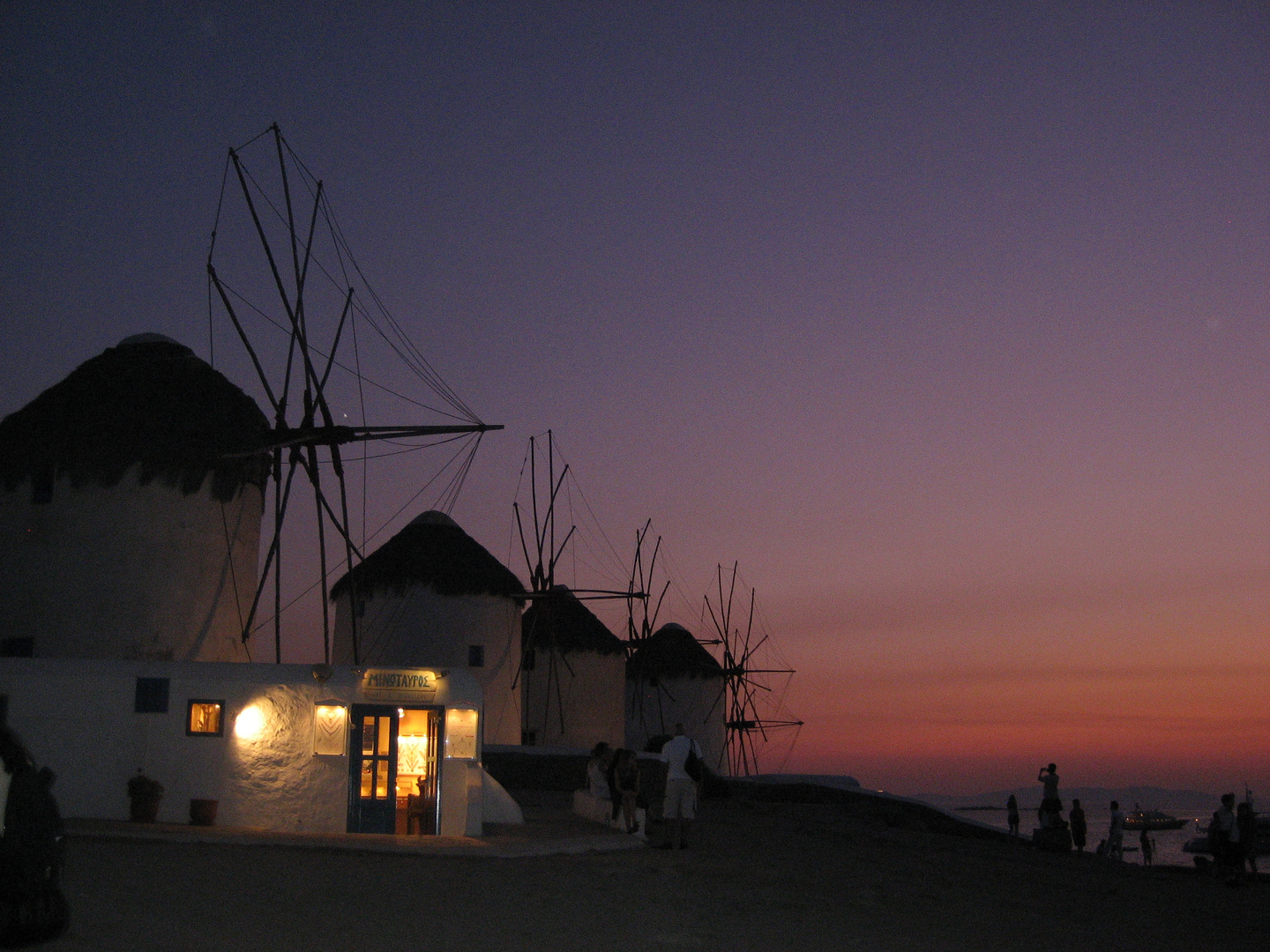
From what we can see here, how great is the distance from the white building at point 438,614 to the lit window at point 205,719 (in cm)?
1536

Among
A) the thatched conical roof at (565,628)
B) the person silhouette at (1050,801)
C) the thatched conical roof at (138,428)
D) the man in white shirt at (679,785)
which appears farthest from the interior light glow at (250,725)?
the thatched conical roof at (565,628)

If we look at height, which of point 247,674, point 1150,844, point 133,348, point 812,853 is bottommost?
point 1150,844

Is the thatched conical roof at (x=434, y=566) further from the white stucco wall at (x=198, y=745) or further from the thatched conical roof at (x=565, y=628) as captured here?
the white stucco wall at (x=198, y=745)

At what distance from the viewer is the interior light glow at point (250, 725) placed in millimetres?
15516

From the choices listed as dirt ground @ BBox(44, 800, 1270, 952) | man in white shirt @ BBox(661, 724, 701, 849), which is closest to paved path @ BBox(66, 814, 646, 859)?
dirt ground @ BBox(44, 800, 1270, 952)

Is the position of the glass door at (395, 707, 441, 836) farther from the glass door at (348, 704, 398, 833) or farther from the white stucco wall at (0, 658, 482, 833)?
the white stucco wall at (0, 658, 482, 833)

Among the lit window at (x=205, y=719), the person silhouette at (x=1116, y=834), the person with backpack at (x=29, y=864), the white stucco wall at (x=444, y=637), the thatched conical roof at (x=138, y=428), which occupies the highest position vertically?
the thatched conical roof at (x=138, y=428)

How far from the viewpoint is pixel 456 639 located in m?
31.9

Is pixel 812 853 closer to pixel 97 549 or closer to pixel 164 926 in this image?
pixel 164 926

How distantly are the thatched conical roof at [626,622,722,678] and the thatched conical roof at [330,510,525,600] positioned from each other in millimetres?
14157

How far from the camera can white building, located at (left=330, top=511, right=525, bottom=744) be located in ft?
104

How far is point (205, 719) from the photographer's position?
15.6 m

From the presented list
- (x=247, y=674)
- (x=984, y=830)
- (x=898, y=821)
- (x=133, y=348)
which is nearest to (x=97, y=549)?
(x=133, y=348)

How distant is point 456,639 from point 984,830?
14.7 meters
